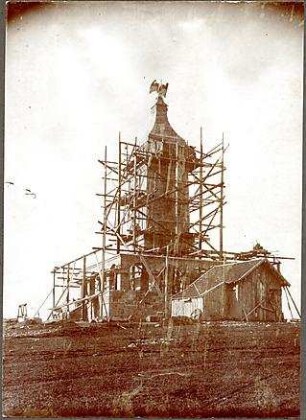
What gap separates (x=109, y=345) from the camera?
5.42 meters

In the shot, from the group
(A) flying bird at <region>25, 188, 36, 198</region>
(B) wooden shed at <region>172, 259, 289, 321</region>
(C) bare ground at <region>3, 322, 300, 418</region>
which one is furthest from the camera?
(B) wooden shed at <region>172, 259, 289, 321</region>

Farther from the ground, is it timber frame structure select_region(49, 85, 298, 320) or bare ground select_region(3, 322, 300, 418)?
timber frame structure select_region(49, 85, 298, 320)

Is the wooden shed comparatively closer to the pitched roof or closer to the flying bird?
the pitched roof

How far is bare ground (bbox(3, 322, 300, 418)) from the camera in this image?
208 inches

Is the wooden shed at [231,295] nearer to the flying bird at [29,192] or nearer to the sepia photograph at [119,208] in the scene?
the sepia photograph at [119,208]

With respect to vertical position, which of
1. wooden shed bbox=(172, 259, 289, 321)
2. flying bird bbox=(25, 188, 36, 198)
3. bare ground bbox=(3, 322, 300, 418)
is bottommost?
bare ground bbox=(3, 322, 300, 418)

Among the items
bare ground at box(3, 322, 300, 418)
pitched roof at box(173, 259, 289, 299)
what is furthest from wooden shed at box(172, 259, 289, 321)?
bare ground at box(3, 322, 300, 418)

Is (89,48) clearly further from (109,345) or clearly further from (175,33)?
(109,345)

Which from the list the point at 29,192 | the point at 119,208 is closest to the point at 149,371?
the point at 119,208

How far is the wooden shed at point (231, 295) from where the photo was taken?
18.6 ft

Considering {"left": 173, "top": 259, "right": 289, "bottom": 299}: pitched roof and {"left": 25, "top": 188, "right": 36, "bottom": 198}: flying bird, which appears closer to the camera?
{"left": 25, "top": 188, "right": 36, "bottom": 198}: flying bird

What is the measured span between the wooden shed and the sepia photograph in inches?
0.6

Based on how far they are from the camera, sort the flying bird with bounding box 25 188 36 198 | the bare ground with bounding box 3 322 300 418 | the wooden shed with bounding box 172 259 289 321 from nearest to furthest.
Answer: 1. the bare ground with bounding box 3 322 300 418
2. the flying bird with bounding box 25 188 36 198
3. the wooden shed with bounding box 172 259 289 321

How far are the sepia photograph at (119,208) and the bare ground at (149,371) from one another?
13mm
